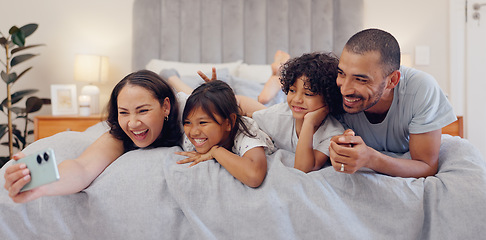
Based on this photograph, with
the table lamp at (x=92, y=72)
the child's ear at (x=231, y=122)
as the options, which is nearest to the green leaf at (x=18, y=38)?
the table lamp at (x=92, y=72)

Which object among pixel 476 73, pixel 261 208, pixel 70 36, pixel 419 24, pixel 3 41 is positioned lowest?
pixel 261 208

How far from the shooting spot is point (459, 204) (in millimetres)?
936

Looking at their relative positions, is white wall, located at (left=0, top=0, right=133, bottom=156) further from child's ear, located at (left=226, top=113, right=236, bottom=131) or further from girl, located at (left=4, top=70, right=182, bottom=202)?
child's ear, located at (left=226, top=113, right=236, bottom=131)

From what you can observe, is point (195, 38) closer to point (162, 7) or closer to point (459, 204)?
point (162, 7)

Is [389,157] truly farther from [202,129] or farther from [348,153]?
[202,129]

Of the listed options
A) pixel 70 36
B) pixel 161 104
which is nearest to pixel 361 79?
pixel 161 104

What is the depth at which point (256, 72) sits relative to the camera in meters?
2.72

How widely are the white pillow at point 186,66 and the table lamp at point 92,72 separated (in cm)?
36

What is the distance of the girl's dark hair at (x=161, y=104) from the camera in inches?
49.1

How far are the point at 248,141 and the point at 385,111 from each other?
0.46 meters

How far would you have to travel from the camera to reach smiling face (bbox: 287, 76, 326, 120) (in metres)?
1.19

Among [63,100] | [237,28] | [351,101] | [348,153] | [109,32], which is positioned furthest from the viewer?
[109,32]

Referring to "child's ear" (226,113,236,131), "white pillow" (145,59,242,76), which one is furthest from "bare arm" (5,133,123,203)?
"white pillow" (145,59,242,76)

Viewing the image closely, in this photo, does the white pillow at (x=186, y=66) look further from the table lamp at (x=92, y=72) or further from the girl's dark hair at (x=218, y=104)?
the girl's dark hair at (x=218, y=104)
